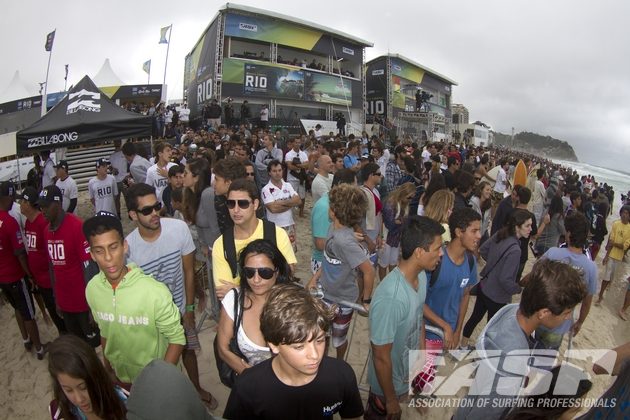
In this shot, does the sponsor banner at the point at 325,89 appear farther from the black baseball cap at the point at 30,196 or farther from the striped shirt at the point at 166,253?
the striped shirt at the point at 166,253

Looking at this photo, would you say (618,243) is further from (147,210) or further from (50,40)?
(50,40)

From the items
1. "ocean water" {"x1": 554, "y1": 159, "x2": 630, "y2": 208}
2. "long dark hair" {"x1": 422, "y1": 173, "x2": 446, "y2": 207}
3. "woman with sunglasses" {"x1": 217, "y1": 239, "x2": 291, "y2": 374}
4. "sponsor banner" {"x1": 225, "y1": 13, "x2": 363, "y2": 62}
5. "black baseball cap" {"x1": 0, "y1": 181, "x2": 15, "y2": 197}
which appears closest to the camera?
"woman with sunglasses" {"x1": 217, "y1": 239, "x2": 291, "y2": 374}

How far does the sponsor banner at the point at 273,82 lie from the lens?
2383 cm

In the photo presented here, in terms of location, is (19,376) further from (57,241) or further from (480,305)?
(480,305)

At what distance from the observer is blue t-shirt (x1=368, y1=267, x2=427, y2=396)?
2.22 meters

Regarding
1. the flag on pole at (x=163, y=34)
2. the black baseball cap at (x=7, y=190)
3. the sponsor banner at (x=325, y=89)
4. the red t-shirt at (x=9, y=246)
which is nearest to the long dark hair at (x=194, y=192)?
the red t-shirt at (x=9, y=246)

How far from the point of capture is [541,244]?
22.3 ft

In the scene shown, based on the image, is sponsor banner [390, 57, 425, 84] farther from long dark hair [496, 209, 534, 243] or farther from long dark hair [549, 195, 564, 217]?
long dark hair [496, 209, 534, 243]

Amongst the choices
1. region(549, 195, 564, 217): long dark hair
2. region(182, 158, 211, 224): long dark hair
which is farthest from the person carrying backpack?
region(549, 195, 564, 217): long dark hair

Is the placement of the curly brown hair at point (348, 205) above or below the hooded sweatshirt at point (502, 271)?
above

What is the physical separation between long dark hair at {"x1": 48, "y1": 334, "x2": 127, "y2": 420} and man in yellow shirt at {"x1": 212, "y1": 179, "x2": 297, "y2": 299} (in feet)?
3.39

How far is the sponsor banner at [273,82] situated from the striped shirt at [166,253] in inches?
885

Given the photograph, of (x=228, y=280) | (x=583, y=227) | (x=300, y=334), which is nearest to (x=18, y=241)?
(x=228, y=280)

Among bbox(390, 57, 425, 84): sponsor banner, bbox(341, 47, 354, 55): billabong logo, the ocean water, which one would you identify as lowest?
the ocean water
